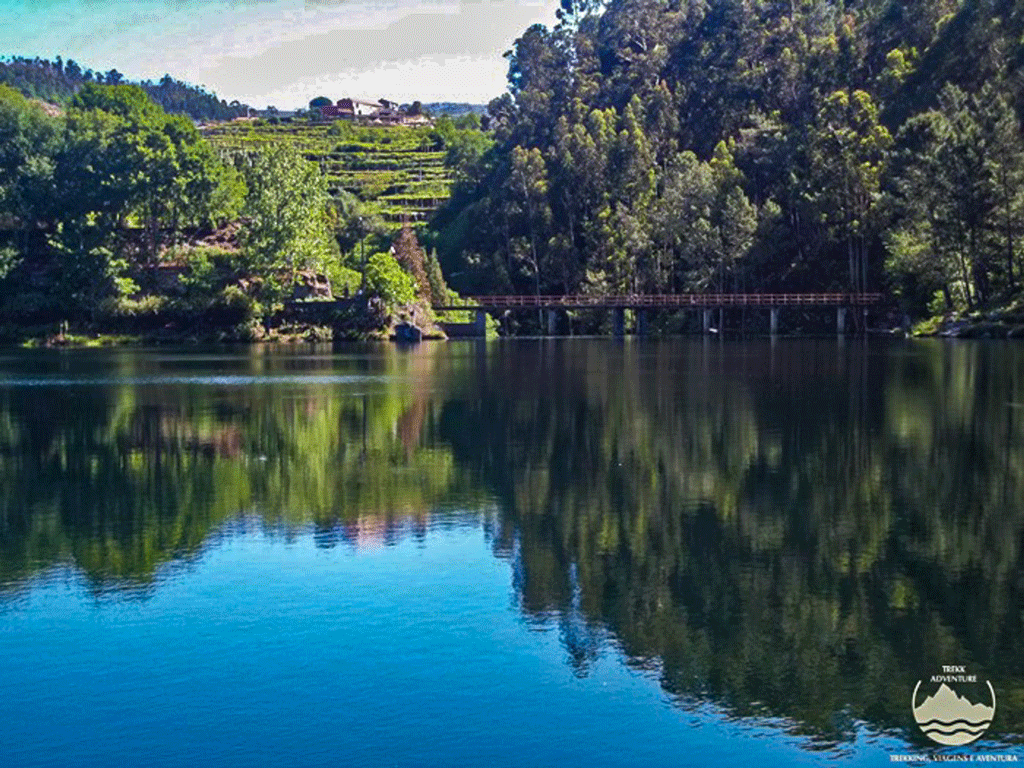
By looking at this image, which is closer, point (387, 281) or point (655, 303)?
point (387, 281)

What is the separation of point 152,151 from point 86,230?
454 inches

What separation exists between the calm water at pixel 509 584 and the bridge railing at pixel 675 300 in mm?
75353

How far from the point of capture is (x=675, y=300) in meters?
129

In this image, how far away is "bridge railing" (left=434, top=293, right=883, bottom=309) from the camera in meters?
123

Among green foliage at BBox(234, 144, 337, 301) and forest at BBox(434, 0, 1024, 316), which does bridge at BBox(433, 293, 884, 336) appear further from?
green foliage at BBox(234, 144, 337, 301)

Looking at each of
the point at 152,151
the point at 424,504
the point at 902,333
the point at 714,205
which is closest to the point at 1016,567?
Result: the point at 424,504

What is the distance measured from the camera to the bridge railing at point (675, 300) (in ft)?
403

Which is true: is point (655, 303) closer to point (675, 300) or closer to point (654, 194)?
point (675, 300)

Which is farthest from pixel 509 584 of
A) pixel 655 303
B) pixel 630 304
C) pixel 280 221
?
pixel 280 221

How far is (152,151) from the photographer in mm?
132875

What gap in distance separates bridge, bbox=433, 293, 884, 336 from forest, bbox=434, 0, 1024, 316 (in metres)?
4.28

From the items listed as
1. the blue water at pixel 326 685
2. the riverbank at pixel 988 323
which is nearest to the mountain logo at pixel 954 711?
the blue water at pixel 326 685

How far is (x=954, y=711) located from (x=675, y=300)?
113m

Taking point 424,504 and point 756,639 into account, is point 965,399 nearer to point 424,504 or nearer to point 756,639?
point 424,504
